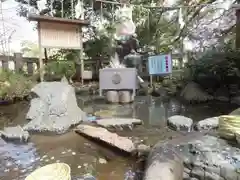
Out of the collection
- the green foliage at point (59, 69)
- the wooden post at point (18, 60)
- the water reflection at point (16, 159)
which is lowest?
the water reflection at point (16, 159)

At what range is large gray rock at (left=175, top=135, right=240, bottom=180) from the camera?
2635 mm

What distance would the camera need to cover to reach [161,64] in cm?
838

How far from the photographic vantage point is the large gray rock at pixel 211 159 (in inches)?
104

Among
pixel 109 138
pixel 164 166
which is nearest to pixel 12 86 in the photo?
pixel 109 138

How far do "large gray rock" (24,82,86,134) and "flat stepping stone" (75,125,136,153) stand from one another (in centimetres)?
48

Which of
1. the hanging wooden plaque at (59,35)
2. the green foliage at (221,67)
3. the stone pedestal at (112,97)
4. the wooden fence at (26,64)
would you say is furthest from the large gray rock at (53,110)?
the green foliage at (221,67)

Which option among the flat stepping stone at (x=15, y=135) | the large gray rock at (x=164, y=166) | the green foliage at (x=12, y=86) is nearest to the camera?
the large gray rock at (x=164, y=166)

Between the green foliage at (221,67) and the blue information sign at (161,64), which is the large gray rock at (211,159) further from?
the blue information sign at (161,64)

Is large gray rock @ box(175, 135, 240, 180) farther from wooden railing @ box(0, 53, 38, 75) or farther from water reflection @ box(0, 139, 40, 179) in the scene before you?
wooden railing @ box(0, 53, 38, 75)

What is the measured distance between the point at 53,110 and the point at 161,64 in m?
4.48

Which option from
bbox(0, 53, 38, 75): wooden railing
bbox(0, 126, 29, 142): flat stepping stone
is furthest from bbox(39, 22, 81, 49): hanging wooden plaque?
bbox(0, 126, 29, 142): flat stepping stone

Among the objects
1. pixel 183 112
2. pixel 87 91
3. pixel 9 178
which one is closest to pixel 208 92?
pixel 183 112

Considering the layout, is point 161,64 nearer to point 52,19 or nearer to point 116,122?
point 116,122

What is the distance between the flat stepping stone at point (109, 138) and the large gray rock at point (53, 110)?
0.48 meters
